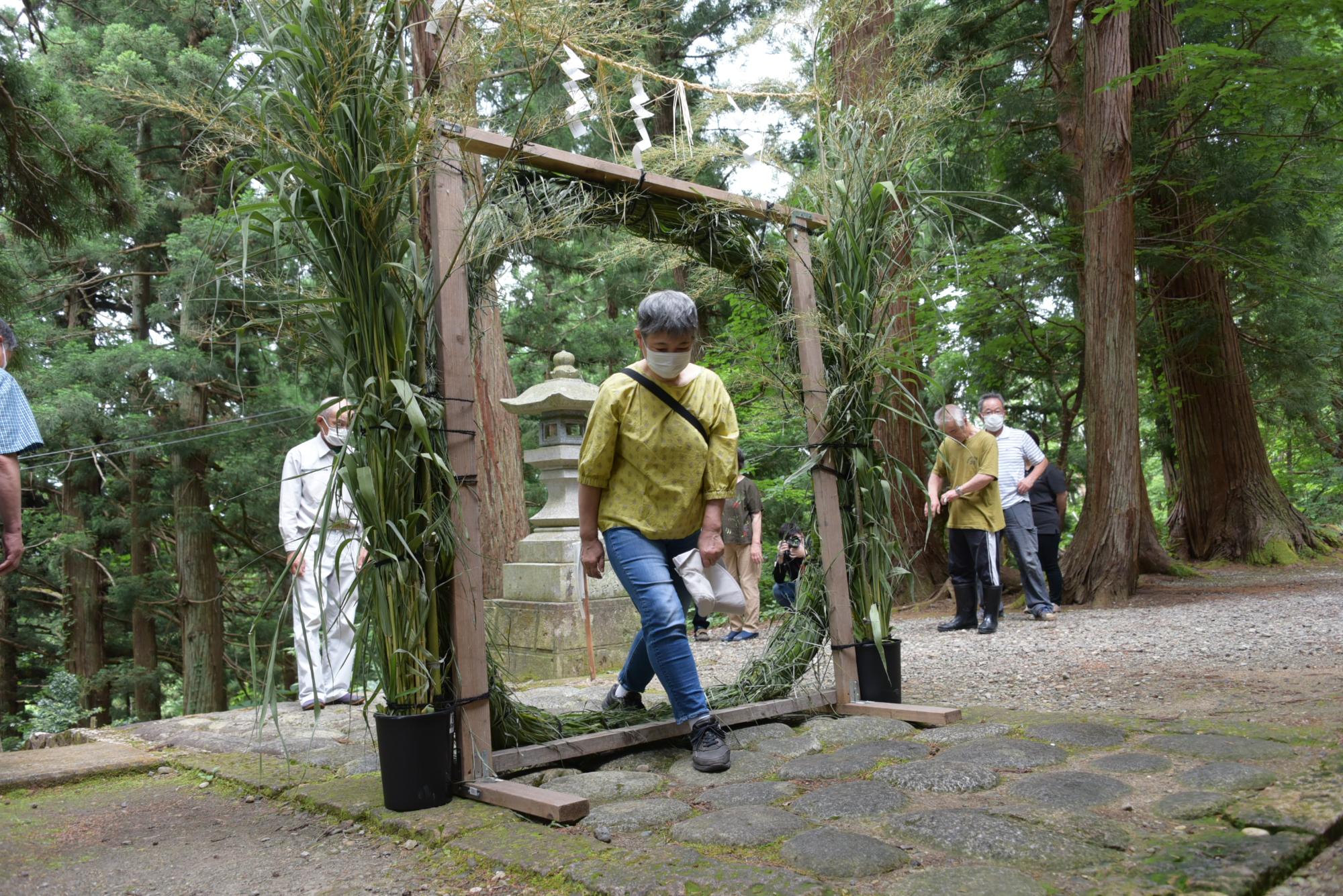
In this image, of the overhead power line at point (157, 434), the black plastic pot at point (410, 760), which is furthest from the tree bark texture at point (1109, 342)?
the overhead power line at point (157, 434)

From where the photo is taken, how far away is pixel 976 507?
21.8ft

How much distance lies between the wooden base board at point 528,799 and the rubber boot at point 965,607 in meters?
4.93

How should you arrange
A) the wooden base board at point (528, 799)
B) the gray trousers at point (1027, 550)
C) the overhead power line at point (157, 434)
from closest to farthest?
the wooden base board at point (528, 799), the gray trousers at point (1027, 550), the overhead power line at point (157, 434)

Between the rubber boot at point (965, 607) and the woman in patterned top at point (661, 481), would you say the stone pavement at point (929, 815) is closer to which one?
the woman in patterned top at point (661, 481)

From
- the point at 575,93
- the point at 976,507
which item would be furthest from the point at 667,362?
the point at 976,507

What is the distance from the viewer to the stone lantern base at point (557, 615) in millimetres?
6613

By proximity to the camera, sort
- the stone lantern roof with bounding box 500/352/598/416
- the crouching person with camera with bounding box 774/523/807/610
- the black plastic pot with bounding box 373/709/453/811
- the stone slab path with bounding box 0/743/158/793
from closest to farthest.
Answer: the black plastic pot with bounding box 373/709/453/811
the stone slab path with bounding box 0/743/158/793
the stone lantern roof with bounding box 500/352/598/416
the crouching person with camera with bounding box 774/523/807/610

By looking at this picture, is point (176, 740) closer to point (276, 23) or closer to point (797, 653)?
point (797, 653)

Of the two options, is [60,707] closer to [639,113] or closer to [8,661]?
[8,661]

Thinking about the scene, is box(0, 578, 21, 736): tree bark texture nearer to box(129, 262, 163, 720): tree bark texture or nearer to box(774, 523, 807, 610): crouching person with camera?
box(129, 262, 163, 720): tree bark texture

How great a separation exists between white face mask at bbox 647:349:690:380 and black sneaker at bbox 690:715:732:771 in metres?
1.22

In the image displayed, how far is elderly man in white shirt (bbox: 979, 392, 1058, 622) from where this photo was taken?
7152 millimetres

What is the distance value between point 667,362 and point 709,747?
4.41 feet

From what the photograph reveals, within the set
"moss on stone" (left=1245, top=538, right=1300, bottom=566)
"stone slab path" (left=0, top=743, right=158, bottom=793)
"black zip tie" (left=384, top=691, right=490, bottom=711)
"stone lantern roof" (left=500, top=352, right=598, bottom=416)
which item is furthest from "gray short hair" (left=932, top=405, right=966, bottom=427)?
"moss on stone" (left=1245, top=538, right=1300, bottom=566)
